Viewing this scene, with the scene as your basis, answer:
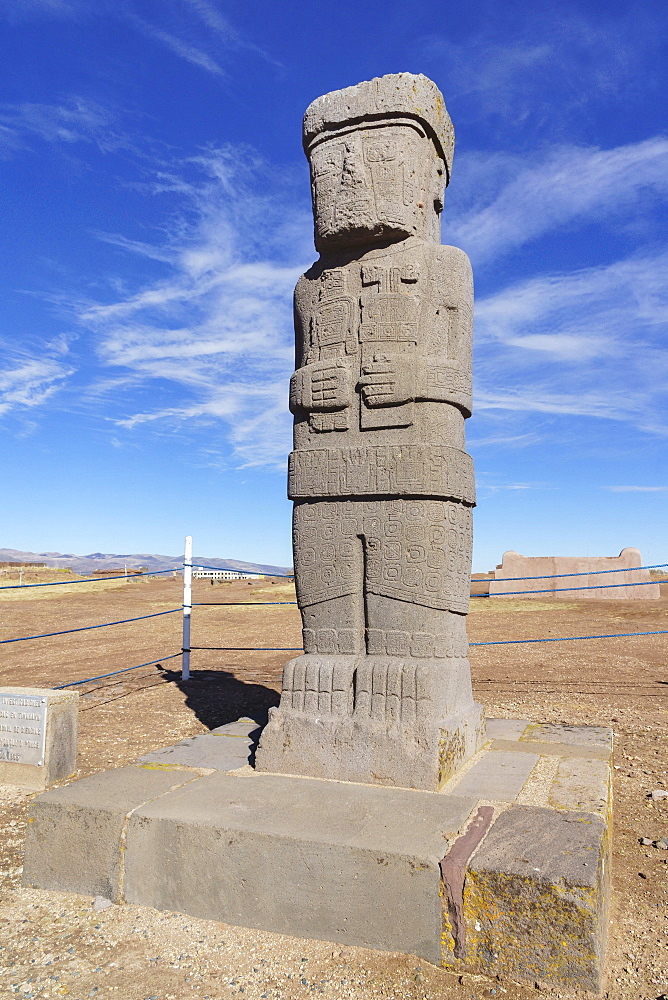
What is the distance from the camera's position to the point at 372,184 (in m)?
4.08

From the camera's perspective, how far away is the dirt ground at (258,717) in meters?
2.52

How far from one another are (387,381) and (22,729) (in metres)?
3.41

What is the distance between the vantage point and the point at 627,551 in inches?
715

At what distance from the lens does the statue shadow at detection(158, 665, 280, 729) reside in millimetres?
6570

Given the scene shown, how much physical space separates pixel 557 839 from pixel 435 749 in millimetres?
785

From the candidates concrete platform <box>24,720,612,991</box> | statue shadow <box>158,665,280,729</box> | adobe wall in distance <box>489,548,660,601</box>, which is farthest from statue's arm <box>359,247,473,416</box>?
adobe wall in distance <box>489,548,660,601</box>

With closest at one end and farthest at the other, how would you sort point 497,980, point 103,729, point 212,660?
point 497,980 → point 103,729 → point 212,660

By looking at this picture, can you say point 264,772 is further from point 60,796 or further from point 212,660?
point 212,660

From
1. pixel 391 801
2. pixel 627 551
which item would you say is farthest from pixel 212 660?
pixel 627 551

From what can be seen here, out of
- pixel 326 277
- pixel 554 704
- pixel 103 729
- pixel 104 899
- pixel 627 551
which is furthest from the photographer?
pixel 627 551

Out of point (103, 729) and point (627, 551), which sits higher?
point (627, 551)

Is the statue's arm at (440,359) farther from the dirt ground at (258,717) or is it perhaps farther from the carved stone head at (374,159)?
the dirt ground at (258,717)

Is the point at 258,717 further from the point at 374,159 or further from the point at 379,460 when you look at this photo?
the point at 374,159

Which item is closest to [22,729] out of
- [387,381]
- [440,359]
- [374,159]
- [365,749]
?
[365,749]
